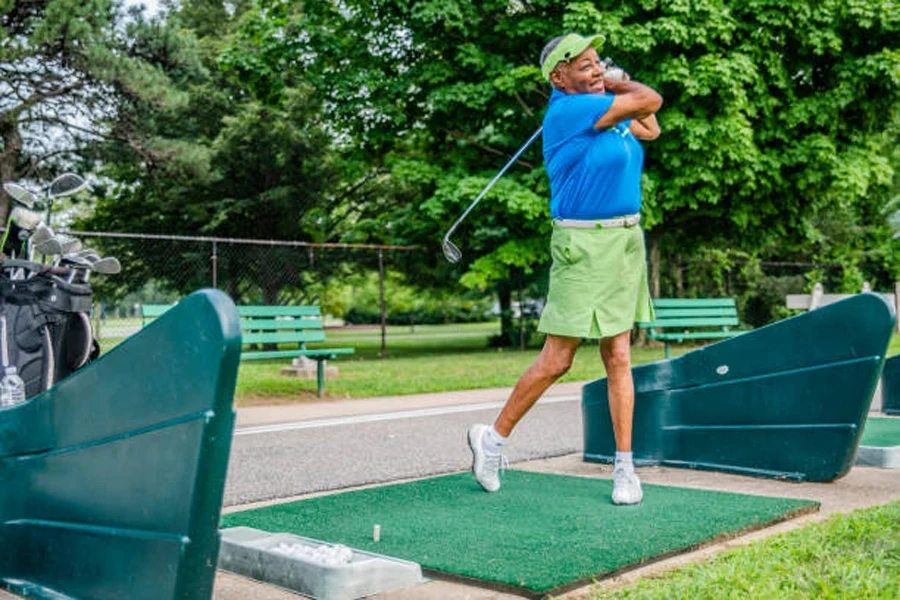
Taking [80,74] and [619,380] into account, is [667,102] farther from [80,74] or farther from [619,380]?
[619,380]

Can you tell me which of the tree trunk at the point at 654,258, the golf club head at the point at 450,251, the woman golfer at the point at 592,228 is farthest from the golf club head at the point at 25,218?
the tree trunk at the point at 654,258

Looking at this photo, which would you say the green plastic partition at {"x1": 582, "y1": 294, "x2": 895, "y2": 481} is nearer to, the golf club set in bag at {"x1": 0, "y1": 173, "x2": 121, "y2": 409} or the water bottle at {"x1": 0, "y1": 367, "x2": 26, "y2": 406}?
the golf club set in bag at {"x1": 0, "y1": 173, "x2": 121, "y2": 409}

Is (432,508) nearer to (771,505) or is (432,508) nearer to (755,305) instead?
(771,505)

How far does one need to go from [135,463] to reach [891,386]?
6348 mm

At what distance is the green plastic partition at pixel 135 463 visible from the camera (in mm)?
1880

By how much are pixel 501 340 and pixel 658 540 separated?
19.5 metres

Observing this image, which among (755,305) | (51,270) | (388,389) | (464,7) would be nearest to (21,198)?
(51,270)

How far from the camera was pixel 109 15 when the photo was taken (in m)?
21.1

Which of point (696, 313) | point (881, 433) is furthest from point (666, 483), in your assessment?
point (696, 313)

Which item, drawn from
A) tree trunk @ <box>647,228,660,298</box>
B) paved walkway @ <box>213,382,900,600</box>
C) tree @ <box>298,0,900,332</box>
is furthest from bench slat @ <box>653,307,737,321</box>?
tree trunk @ <box>647,228,660,298</box>

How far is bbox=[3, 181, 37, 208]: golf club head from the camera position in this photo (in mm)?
4320

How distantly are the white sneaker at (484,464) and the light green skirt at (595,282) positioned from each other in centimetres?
62

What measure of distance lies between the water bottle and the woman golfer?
233 centimetres

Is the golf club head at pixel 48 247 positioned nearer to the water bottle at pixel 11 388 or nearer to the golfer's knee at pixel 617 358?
the water bottle at pixel 11 388
